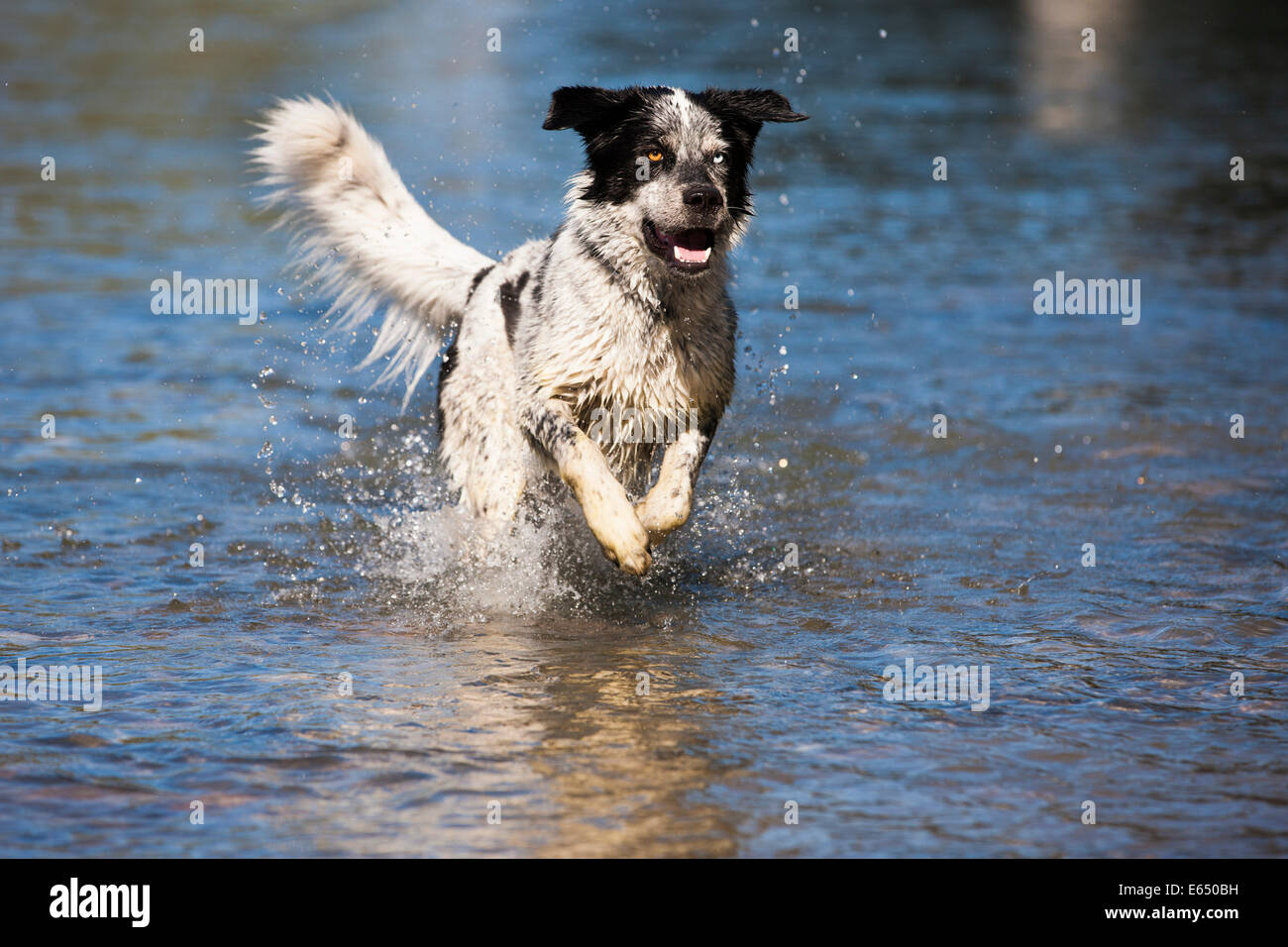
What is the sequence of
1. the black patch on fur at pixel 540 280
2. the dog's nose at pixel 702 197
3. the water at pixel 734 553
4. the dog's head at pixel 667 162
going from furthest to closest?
the black patch on fur at pixel 540 280
the dog's head at pixel 667 162
the dog's nose at pixel 702 197
the water at pixel 734 553

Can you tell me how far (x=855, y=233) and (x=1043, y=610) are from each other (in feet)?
23.1

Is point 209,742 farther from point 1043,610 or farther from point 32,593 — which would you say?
point 1043,610

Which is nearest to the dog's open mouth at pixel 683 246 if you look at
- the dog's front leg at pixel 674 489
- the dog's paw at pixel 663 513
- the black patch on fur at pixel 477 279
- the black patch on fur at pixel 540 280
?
the black patch on fur at pixel 540 280

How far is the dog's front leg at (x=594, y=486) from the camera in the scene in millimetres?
4805

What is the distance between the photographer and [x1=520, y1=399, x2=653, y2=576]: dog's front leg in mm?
4805

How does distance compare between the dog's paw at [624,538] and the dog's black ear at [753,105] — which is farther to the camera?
the dog's black ear at [753,105]

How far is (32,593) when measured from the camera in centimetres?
516

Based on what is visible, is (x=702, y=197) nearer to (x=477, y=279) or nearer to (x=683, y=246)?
(x=683, y=246)

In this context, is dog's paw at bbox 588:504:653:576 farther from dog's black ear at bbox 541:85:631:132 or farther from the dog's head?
dog's black ear at bbox 541:85:631:132

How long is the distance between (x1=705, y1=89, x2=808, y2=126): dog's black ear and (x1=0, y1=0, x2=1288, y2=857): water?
175 centimetres

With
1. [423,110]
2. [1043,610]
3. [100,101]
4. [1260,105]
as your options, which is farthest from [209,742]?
[1260,105]

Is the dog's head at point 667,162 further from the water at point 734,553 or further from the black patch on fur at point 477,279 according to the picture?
the water at point 734,553

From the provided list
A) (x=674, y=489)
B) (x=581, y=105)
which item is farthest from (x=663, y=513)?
(x=581, y=105)

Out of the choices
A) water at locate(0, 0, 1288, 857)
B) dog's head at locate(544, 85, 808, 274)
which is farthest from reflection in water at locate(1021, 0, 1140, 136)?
dog's head at locate(544, 85, 808, 274)
